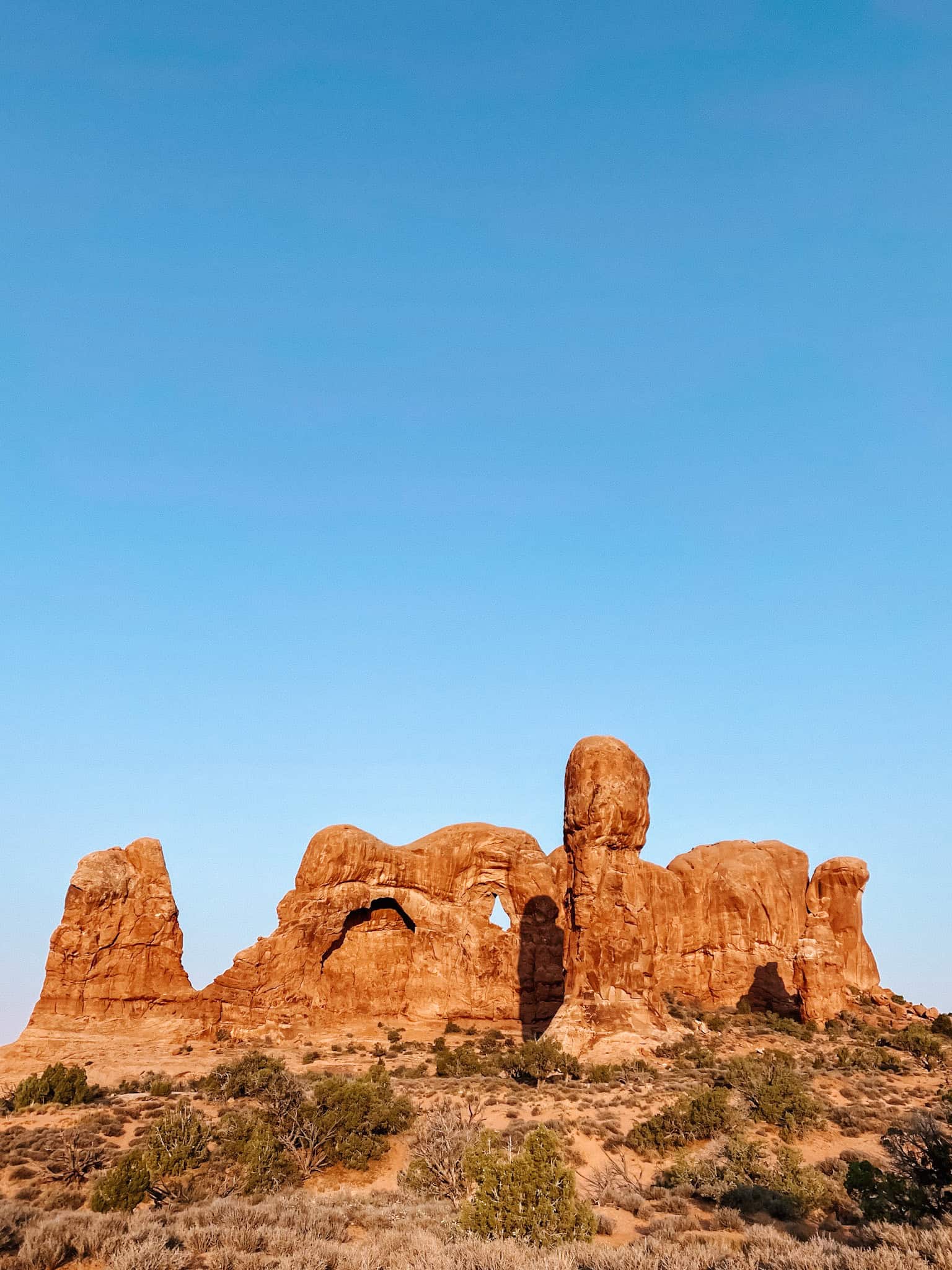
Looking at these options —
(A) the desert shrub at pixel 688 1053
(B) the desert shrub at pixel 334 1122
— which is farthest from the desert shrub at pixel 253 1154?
(A) the desert shrub at pixel 688 1053

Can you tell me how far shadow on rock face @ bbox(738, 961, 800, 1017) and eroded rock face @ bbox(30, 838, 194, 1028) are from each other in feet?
98.8

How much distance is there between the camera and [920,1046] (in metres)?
31.5

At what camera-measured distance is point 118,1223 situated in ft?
38.3

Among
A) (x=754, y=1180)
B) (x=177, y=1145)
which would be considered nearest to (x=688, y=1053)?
(x=754, y=1180)

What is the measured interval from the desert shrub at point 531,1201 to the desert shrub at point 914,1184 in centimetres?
390

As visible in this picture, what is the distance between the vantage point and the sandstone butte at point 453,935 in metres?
38.3

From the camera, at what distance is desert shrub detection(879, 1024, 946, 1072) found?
29850 mm

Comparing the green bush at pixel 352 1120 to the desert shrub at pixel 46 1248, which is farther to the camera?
the green bush at pixel 352 1120

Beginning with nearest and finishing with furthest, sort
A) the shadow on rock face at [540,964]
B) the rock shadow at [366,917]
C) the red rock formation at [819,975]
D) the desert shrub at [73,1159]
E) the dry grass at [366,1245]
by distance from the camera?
the dry grass at [366,1245]
the desert shrub at [73,1159]
the red rock formation at [819,975]
the shadow on rock face at [540,964]
the rock shadow at [366,917]

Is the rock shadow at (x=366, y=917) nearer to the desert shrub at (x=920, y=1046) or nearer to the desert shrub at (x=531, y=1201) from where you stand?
the desert shrub at (x=920, y=1046)

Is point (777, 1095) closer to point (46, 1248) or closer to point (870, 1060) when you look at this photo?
point (870, 1060)

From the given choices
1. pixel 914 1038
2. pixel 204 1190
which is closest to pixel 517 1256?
pixel 204 1190

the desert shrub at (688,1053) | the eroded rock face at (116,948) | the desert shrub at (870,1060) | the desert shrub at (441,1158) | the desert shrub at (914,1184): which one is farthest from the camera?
the eroded rock face at (116,948)

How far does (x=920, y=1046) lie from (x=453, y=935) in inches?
895
